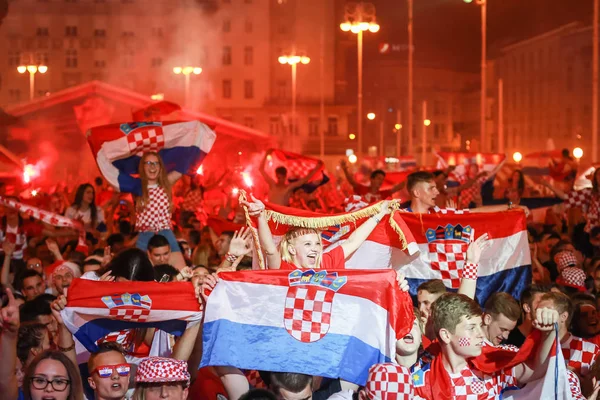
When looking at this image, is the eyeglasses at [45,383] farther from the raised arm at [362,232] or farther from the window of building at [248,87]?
the window of building at [248,87]

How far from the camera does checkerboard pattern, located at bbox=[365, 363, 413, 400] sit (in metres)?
5.29

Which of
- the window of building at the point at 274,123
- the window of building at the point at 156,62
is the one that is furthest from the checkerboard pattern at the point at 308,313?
the window of building at the point at 274,123

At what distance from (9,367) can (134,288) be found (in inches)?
36.6

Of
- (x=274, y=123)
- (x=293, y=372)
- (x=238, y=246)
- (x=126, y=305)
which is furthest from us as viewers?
(x=274, y=123)

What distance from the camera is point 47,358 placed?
572 cm

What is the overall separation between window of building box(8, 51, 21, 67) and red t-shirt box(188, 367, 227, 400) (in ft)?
197

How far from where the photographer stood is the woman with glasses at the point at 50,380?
5633 mm

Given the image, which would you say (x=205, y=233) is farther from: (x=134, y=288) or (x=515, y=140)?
(x=515, y=140)

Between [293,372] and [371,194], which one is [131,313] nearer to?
[293,372]

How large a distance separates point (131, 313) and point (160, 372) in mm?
951

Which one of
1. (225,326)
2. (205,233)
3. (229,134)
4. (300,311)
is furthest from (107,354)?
(229,134)

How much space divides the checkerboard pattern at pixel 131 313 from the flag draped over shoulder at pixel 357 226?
1653 mm

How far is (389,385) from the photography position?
530cm

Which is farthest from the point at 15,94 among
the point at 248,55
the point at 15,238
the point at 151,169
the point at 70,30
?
the point at 151,169
